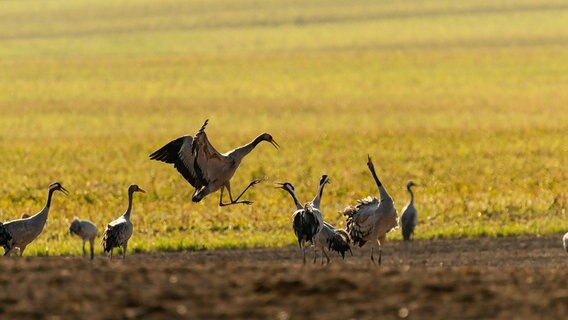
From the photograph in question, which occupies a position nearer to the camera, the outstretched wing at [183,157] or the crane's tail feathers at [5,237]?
the crane's tail feathers at [5,237]

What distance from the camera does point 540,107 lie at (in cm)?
6150

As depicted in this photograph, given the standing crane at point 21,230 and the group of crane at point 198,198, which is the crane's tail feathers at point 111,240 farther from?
the standing crane at point 21,230

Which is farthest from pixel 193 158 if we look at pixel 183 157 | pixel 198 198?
pixel 198 198

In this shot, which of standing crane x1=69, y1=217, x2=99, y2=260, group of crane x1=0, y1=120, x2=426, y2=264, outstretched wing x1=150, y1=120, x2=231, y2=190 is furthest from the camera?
outstretched wing x1=150, y1=120, x2=231, y2=190

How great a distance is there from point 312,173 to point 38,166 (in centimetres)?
829

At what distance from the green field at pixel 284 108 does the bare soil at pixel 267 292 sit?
8.14 meters

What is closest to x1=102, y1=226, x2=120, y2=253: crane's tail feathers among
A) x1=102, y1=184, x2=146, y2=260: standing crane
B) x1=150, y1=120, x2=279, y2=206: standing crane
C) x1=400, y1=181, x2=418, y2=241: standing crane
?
x1=102, y1=184, x2=146, y2=260: standing crane

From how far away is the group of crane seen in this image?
17172mm

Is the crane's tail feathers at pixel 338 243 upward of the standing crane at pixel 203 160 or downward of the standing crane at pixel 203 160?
downward

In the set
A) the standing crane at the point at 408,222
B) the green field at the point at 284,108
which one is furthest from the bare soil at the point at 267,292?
the green field at the point at 284,108

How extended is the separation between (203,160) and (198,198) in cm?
64

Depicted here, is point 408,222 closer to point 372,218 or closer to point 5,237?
point 372,218

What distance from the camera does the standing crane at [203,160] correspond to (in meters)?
18.4

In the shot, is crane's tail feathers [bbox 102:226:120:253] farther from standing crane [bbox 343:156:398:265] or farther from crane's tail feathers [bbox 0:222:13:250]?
standing crane [bbox 343:156:398:265]
